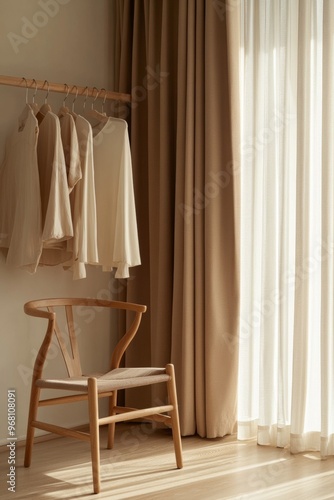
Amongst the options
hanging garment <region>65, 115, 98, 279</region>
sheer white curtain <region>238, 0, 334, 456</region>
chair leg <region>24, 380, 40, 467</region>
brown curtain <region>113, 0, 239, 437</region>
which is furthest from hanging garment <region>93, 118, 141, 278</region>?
chair leg <region>24, 380, 40, 467</region>

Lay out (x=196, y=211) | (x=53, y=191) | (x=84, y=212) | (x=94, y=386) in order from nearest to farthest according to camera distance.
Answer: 1. (x=94, y=386)
2. (x=53, y=191)
3. (x=84, y=212)
4. (x=196, y=211)

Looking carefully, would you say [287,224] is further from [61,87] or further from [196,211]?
[61,87]

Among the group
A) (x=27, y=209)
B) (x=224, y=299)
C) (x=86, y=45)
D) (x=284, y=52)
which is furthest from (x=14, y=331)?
(x=284, y=52)

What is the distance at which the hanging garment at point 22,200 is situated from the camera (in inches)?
126

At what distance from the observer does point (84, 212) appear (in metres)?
3.30

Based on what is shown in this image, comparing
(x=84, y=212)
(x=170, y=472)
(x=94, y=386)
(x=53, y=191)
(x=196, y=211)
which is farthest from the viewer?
(x=196, y=211)

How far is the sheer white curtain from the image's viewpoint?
320cm

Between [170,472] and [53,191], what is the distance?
128 cm

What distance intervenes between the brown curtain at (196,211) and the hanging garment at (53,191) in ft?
1.94

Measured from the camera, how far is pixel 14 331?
3518 mm

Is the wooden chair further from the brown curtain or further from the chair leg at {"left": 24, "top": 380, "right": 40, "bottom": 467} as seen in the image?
the brown curtain

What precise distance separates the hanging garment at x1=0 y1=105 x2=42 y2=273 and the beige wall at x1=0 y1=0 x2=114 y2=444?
0.18m

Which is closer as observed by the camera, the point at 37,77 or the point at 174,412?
the point at 174,412

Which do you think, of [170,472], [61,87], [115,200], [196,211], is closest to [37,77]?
[61,87]
